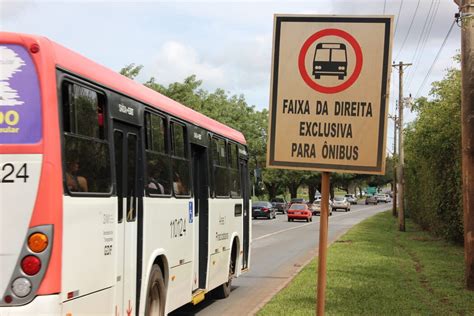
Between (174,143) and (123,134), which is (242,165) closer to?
(174,143)

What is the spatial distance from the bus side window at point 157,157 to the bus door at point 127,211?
325 mm

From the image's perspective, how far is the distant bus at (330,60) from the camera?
5055mm

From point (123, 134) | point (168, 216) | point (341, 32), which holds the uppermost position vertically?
point (341, 32)

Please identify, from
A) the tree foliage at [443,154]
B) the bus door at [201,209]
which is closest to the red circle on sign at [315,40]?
the bus door at [201,209]

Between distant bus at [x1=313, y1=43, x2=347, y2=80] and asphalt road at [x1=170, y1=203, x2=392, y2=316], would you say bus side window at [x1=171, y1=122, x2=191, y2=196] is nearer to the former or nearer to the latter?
asphalt road at [x1=170, y1=203, x2=392, y2=316]

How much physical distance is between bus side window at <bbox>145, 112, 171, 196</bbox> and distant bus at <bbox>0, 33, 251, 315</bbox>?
0.05 feet

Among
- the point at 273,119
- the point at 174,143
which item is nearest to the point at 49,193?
the point at 273,119

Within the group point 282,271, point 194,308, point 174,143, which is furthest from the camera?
point 282,271

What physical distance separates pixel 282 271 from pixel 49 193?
12671mm

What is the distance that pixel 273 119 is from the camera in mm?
5121

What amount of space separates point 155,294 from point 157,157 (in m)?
1.65

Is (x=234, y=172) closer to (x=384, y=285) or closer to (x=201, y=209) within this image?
(x=201, y=209)

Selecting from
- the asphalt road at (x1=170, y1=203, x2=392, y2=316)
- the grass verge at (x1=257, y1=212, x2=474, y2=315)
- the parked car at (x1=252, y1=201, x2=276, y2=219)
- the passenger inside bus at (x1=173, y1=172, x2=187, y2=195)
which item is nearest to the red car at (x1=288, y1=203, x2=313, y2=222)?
the parked car at (x1=252, y1=201, x2=276, y2=219)

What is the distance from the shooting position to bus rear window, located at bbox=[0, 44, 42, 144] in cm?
518
